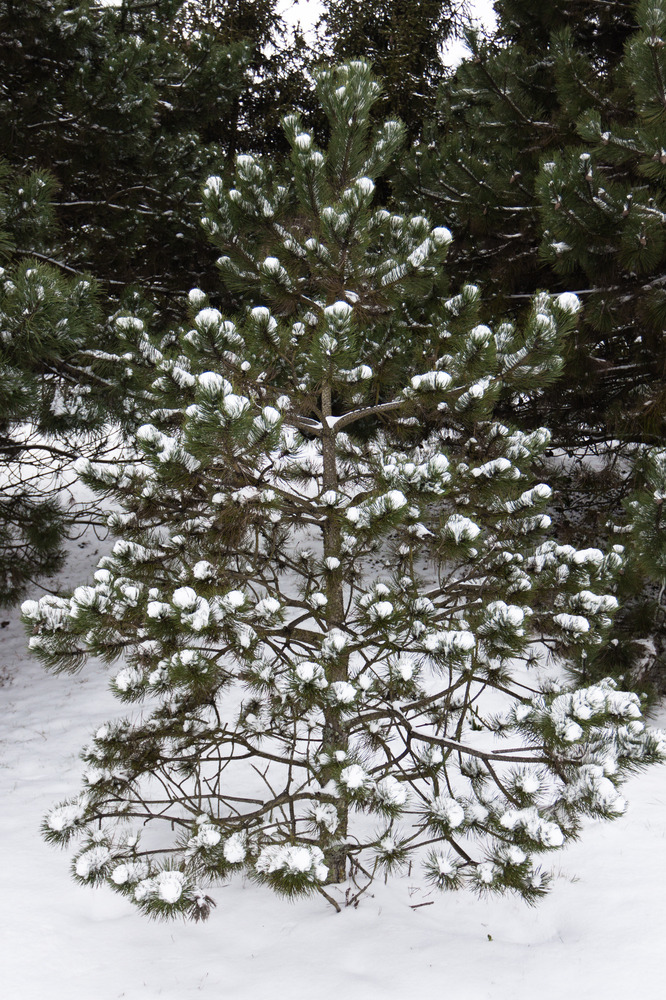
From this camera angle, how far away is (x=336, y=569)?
10.6 feet

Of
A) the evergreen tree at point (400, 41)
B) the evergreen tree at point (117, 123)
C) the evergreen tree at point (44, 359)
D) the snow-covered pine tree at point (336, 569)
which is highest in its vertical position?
the evergreen tree at point (400, 41)

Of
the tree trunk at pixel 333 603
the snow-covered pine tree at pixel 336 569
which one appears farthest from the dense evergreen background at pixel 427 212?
the tree trunk at pixel 333 603

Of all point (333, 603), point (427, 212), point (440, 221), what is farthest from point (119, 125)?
point (333, 603)

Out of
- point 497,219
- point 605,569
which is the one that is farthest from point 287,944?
point 497,219

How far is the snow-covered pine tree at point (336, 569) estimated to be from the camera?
2.66 m

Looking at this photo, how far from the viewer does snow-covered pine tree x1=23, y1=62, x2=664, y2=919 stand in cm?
266

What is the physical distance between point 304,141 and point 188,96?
4503 millimetres

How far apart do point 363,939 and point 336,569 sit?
202 cm

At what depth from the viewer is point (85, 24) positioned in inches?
216

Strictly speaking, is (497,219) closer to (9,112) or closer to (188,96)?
(188,96)

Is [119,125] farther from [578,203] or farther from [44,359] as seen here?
[578,203]

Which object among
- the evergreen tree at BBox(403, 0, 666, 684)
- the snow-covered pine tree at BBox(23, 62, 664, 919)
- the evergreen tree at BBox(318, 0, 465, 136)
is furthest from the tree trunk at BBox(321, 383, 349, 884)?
the evergreen tree at BBox(318, 0, 465, 136)

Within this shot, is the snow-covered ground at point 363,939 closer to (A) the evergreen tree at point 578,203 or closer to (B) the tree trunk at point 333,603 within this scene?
(B) the tree trunk at point 333,603

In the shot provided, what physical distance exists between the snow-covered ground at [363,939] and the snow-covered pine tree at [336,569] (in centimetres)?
44
